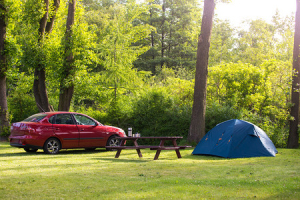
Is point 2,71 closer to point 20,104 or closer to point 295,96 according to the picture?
point 20,104

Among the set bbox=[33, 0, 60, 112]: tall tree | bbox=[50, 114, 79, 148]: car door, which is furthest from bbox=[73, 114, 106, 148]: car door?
bbox=[33, 0, 60, 112]: tall tree

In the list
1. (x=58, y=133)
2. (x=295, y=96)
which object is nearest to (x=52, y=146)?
(x=58, y=133)

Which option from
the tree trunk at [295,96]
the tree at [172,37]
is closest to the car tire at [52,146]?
the tree trunk at [295,96]

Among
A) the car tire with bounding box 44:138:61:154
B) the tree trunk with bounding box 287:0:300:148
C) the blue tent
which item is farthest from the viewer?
the tree trunk with bounding box 287:0:300:148

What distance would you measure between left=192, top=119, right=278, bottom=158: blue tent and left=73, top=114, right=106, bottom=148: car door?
166 inches

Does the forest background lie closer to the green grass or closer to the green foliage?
the green foliage

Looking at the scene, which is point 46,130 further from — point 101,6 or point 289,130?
point 101,6

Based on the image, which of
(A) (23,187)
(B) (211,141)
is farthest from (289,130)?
(A) (23,187)

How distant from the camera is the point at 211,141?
12.5 m

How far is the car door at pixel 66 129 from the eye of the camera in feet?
41.2

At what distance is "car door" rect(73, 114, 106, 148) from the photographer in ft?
43.2

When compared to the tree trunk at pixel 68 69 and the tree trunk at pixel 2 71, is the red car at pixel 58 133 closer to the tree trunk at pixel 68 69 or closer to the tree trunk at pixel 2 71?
the tree trunk at pixel 68 69

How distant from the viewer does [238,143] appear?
11.8m

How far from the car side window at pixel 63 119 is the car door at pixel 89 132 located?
0.27 m
